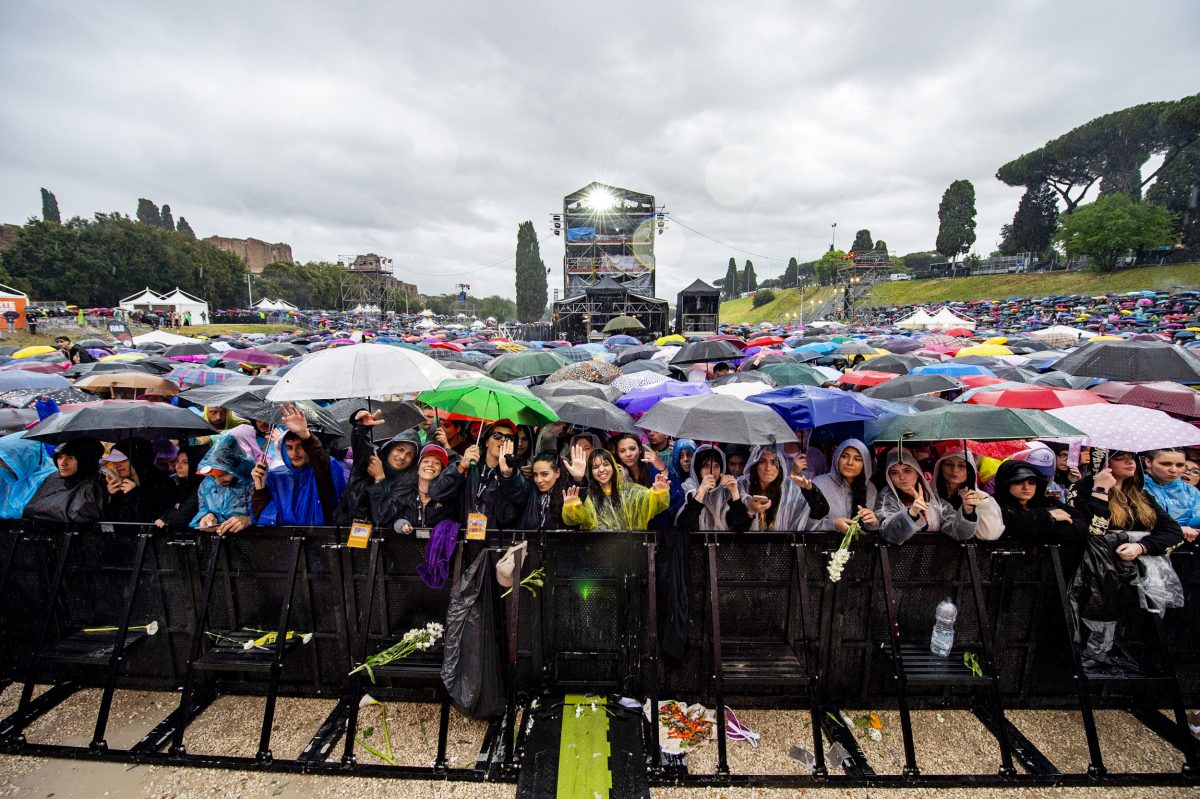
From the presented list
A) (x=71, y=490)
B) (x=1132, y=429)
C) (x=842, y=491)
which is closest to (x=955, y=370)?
(x=1132, y=429)

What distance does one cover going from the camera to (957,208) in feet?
184

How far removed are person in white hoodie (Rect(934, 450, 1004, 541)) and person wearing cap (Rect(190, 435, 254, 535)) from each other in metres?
4.96

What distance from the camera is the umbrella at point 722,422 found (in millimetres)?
3332

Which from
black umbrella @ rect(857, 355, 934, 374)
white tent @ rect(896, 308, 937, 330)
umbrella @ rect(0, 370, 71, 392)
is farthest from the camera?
white tent @ rect(896, 308, 937, 330)

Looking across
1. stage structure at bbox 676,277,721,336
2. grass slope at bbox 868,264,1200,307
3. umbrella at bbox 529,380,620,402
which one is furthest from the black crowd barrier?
grass slope at bbox 868,264,1200,307

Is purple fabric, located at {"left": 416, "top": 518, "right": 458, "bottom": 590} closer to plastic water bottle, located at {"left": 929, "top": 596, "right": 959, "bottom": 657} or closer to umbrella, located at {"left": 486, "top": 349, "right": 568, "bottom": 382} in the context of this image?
plastic water bottle, located at {"left": 929, "top": 596, "right": 959, "bottom": 657}

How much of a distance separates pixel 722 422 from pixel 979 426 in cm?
168

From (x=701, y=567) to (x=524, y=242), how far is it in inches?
2454

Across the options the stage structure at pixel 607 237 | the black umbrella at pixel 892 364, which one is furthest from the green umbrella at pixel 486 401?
the stage structure at pixel 607 237

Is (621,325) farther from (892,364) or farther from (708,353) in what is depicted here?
(892,364)

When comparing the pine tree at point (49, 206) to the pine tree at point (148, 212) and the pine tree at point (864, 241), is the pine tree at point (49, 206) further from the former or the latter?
the pine tree at point (864, 241)

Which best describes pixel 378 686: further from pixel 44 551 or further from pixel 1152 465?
pixel 1152 465

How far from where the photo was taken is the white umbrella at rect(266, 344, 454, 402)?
3.68m

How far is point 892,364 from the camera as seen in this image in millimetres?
8984
